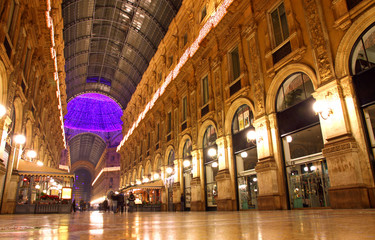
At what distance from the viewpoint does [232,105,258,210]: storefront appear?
13.0 m

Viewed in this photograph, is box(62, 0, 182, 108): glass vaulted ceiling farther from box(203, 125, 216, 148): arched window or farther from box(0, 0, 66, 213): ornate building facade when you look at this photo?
box(203, 125, 216, 148): arched window

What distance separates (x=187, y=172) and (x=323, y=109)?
12705 mm

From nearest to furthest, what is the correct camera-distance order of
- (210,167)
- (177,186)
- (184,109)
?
(210,167) → (177,186) → (184,109)

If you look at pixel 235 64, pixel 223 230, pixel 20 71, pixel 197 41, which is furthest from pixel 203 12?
pixel 223 230

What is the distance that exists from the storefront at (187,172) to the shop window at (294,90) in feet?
30.5

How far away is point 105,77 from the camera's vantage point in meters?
41.8

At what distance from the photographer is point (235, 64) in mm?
15992

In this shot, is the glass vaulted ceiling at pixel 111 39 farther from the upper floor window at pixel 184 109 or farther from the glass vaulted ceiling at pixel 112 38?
→ the upper floor window at pixel 184 109

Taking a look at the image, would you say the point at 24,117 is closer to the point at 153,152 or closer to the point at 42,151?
the point at 42,151

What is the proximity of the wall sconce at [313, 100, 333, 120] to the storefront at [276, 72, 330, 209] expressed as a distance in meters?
0.73

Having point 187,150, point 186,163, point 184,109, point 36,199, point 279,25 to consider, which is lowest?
point 36,199

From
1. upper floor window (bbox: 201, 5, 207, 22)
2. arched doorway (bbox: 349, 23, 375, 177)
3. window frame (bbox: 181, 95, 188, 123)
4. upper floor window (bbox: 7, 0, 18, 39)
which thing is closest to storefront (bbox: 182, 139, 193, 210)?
window frame (bbox: 181, 95, 188, 123)

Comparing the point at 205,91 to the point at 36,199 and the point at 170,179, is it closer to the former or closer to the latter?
the point at 170,179

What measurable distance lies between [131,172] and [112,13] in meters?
20.2
